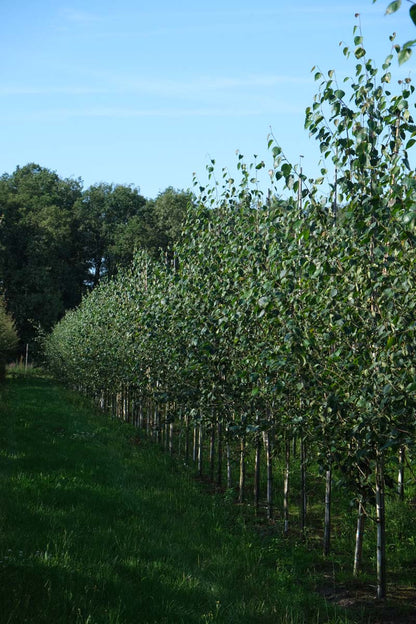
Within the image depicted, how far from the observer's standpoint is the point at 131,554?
276 inches

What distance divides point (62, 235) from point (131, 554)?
68.2 m

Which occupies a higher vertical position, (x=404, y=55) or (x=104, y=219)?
(x=104, y=219)

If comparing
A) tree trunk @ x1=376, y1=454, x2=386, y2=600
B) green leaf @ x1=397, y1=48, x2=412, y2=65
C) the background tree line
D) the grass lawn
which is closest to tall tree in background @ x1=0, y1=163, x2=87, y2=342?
the background tree line

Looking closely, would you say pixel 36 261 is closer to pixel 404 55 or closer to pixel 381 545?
pixel 381 545

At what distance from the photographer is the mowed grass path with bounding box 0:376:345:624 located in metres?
5.46

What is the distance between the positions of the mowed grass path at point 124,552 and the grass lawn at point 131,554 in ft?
0.05

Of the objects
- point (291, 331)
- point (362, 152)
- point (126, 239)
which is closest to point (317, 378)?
point (291, 331)

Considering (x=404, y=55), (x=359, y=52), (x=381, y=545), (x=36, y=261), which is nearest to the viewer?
(x=404, y=55)

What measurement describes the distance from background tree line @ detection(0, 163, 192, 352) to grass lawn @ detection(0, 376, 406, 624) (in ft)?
141

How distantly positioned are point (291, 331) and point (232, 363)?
13.5 feet

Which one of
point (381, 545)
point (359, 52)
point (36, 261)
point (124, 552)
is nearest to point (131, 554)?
point (124, 552)

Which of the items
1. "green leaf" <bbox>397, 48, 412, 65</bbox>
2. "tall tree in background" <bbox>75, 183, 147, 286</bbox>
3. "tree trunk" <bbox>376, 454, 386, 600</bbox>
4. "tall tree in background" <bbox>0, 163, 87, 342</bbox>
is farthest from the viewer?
"tall tree in background" <bbox>75, 183, 147, 286</bbox>

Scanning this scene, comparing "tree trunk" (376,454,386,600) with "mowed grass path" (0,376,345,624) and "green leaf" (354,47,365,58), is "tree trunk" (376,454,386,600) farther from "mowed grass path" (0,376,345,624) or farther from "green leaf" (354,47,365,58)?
→ "green leaf" (354,47,365,58)

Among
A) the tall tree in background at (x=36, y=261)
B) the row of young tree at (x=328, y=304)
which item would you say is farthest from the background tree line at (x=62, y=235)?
the row of young tree at (x=328, y=304)
